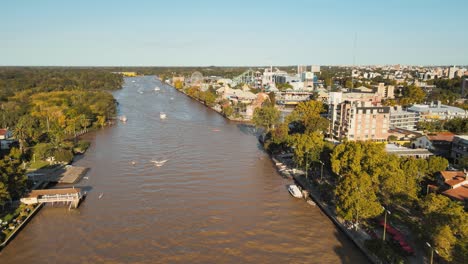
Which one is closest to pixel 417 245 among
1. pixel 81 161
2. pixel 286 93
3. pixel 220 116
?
pixel 81 161

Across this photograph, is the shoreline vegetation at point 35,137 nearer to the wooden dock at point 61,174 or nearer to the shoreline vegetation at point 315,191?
the wooden dock at point 61,174

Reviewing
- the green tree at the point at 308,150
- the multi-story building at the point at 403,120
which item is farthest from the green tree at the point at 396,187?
the multi-story building at the point at 403,120

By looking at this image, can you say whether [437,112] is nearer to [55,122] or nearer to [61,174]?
[61,174]

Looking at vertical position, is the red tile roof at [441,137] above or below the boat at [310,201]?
above

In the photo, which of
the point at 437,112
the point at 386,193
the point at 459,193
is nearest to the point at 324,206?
the point at 386,193

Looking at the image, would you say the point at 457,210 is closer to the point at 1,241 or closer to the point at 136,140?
the point at 1,241

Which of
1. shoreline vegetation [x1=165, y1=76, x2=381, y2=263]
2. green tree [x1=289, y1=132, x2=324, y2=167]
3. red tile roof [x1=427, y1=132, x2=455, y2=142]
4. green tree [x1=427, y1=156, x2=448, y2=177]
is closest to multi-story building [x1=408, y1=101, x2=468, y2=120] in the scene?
red tile roof [x1=427, y1=132, x2=455, y2=142]

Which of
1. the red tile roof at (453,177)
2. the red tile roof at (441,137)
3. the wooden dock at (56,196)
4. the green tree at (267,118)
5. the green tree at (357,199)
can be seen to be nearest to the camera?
the green tree at (357,199)
